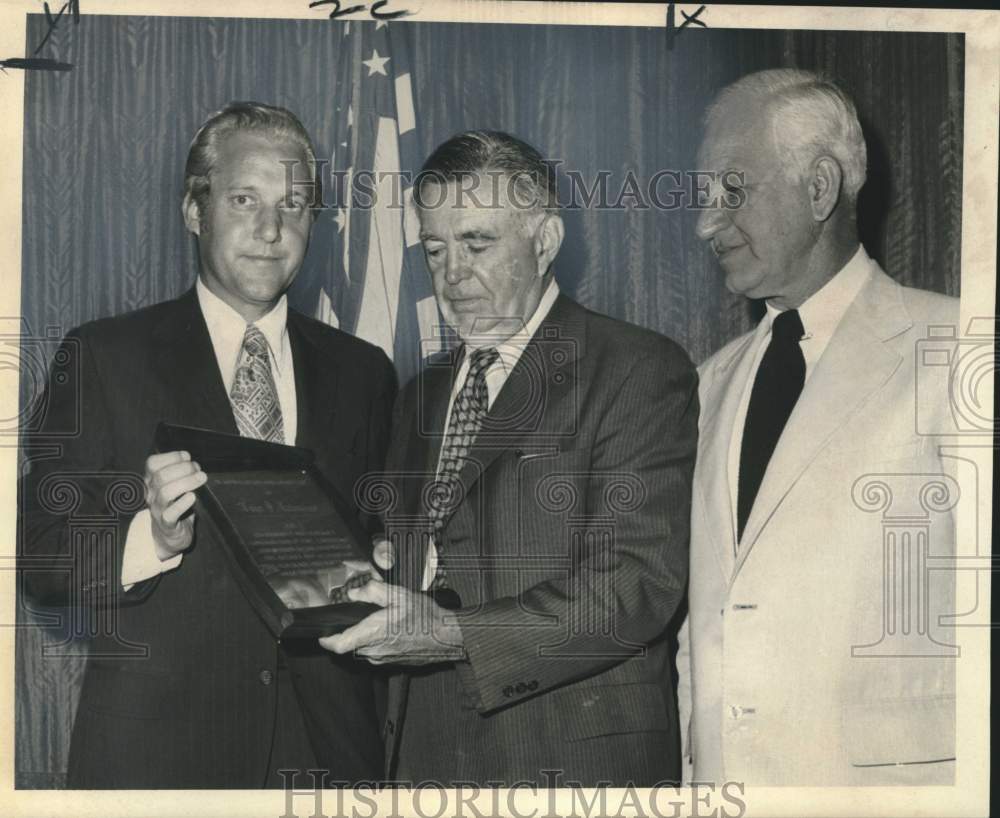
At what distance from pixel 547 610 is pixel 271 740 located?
0.85 metres

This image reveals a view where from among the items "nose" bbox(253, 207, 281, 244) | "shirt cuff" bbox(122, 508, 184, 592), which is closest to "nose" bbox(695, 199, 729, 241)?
"nose" bbox(253, 207, 281, 244)

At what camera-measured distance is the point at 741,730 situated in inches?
138

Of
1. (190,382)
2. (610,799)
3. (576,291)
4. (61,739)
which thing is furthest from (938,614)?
(61,739)

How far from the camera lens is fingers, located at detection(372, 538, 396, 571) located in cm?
352

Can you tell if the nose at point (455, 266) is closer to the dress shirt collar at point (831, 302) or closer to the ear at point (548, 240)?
the ear at point (548, 240)

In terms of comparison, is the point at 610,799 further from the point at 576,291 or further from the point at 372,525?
the point at 576,291

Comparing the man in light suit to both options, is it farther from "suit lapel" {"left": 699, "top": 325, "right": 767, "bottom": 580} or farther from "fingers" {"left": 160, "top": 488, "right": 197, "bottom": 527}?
"fingers" {"left": 160, "top": 488, "right": 197, "bottom": 527}

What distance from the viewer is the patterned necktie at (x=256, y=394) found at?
11.6 ft

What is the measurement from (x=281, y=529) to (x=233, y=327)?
64 centimetres

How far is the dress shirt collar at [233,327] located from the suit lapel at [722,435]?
1.23 meters

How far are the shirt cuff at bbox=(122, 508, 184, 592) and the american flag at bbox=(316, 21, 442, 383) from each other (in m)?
0.77
